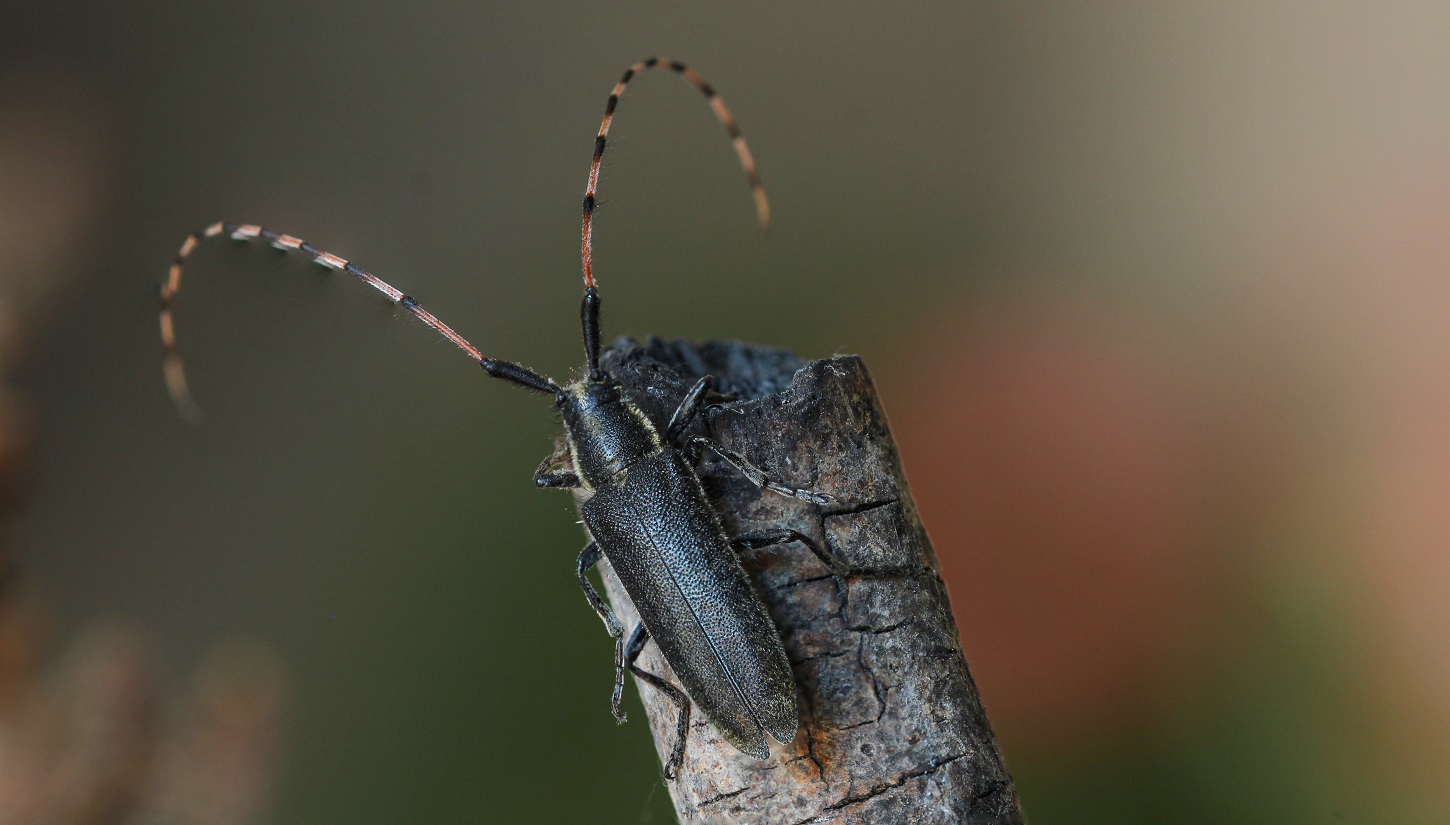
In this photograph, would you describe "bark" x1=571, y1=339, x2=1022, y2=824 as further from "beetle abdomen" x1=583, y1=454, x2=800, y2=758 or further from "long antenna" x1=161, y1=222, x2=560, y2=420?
"long antenna" x1=161, y1=222, x2=560, y2=420

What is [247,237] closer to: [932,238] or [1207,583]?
[932,238]

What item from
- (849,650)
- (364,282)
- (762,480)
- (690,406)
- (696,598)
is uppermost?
(364,282)

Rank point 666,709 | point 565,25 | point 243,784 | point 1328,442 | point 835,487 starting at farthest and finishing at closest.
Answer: point 565,25, point 1328,442, point 243,784, point 666,709, point 835,487

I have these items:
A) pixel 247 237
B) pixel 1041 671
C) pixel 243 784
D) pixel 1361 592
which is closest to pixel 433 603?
pixel 243 784

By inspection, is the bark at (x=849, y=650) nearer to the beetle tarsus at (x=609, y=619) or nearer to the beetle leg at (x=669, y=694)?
the beetle leg at (x=669, y=694)

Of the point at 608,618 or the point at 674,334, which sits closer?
the point at 608,618

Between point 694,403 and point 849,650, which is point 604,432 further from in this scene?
point 849,650

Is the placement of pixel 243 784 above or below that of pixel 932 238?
below

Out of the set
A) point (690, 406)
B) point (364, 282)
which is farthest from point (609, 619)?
point (364, 282)
